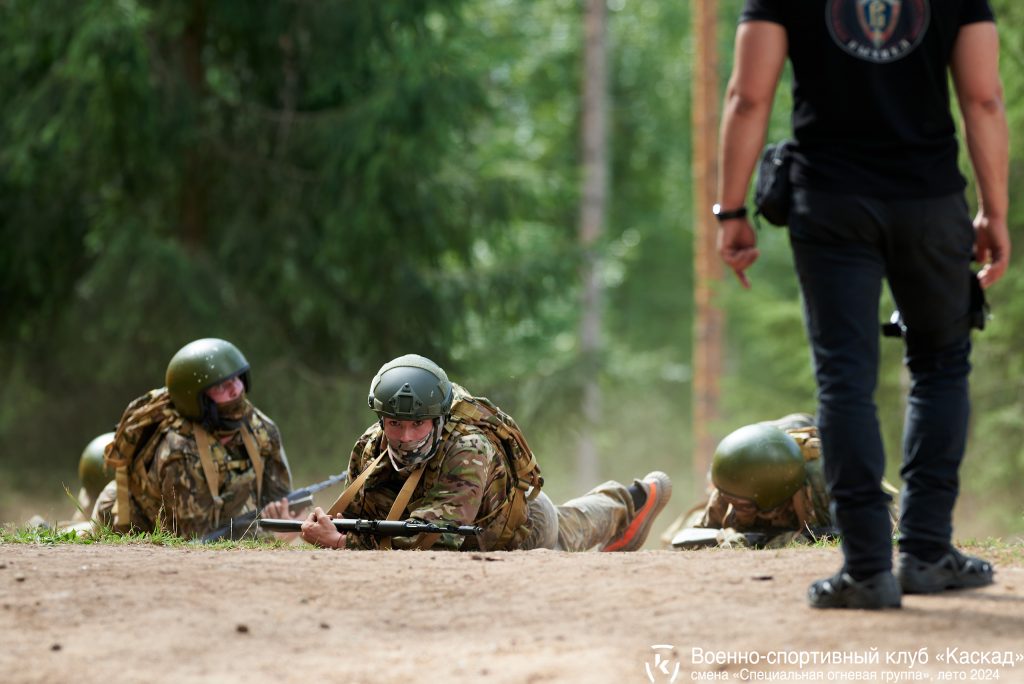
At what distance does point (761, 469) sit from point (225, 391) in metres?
3.47

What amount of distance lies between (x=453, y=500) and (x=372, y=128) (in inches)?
365

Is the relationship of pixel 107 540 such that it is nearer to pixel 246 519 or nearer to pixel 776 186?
pixel 246 519

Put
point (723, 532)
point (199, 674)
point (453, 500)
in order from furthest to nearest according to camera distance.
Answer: point (723, 532) < point (453, 500) < point (199, 674)

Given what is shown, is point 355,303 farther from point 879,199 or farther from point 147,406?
point 879,199

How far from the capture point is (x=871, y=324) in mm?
4727

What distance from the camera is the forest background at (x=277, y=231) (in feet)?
53.3

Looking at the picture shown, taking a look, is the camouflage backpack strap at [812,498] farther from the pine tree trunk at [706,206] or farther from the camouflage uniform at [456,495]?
the pine tree trunk at [706,206]

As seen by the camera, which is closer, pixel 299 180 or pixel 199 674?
pixel 199 674

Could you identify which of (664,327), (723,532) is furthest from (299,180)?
(664,327)

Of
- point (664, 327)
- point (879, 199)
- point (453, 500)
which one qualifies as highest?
point (879, 199)

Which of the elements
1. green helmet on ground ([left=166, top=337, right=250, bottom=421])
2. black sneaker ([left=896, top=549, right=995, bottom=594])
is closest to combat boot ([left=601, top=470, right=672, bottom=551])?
green helmet on ground ([left=166, top=337, right=250, bottom=421])

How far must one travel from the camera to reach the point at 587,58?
28.2m

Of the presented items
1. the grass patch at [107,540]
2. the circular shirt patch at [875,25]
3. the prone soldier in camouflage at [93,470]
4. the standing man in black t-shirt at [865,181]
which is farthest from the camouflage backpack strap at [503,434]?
the prone soldier in camouflage at [93,470]

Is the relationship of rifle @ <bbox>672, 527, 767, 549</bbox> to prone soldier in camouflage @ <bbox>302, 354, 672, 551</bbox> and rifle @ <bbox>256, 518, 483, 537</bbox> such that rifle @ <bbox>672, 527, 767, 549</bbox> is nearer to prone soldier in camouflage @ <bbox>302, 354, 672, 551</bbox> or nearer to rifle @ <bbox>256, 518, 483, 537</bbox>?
prone soldier in camouflage @ <bbox>302, 354, 672, 551</bbox>
